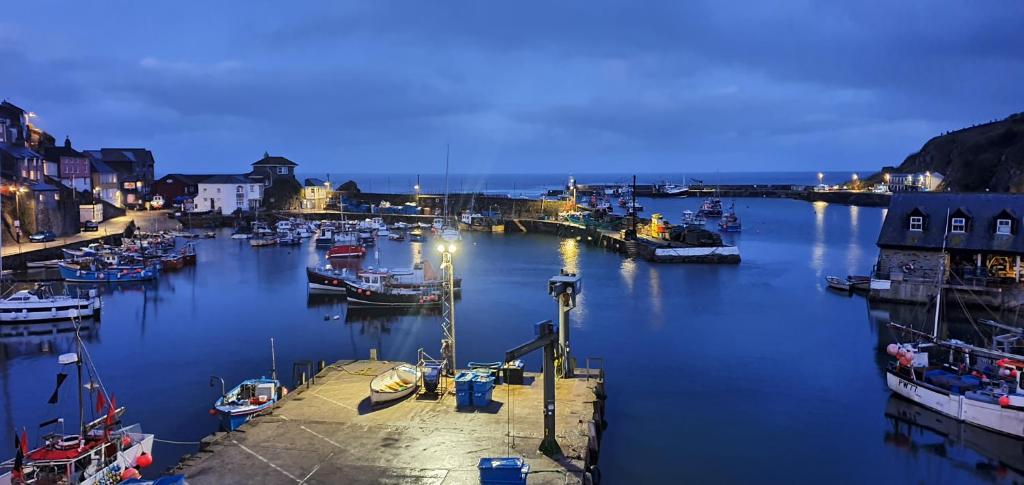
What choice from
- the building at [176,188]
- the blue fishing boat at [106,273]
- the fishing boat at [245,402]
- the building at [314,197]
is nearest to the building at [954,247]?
the fishing boat at [245,402]

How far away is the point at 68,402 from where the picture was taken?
2189 centimetres

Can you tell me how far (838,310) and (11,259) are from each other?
47009 millimetres

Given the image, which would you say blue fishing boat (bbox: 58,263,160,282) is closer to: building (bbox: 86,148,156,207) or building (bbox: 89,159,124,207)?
building (bbox: 89,159,124,207)

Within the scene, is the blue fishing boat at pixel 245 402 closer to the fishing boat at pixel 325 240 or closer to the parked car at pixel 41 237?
the parked car at pixel 41 237

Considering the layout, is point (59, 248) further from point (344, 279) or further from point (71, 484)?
point (71, 484)

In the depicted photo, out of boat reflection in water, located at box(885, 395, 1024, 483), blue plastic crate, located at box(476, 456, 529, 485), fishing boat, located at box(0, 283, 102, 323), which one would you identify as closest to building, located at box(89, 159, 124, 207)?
fishing boat, located at box(0, 283, 102, 323)

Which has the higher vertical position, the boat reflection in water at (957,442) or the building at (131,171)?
the building at (131,171)

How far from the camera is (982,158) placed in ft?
277

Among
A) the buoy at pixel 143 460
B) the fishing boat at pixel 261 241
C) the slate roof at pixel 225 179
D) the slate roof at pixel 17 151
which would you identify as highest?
the slate roof at pixel 17 151

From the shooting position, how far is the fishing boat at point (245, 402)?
740 inches

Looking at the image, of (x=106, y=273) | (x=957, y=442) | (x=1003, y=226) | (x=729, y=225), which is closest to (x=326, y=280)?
(x=106, y=273)

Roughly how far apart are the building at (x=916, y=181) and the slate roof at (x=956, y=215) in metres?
57.4

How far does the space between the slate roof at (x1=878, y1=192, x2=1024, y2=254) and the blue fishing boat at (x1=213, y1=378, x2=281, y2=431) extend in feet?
93.5

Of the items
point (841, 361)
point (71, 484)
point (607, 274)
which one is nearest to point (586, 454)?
point (71, 484)
